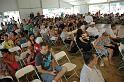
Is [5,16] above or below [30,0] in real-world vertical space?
below

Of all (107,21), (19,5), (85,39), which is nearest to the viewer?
(85,39)

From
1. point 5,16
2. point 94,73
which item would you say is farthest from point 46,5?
point 94,73

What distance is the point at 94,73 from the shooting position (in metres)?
2.83

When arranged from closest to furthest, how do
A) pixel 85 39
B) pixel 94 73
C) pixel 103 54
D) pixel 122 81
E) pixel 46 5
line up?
pixel 94 73, pixel 122 81, pixel 103 54, pixel 85 39, pixel 46 5

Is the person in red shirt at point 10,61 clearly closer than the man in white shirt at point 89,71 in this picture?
No

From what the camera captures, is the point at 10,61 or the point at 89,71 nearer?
the point at 89,71

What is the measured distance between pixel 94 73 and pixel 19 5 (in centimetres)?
1604

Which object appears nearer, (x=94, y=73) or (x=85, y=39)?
(x=94, y=73)

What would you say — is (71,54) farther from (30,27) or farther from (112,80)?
(30,27)

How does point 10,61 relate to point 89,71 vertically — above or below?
below

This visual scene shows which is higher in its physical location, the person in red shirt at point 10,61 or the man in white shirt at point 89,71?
the man in white shirt at point 89,71

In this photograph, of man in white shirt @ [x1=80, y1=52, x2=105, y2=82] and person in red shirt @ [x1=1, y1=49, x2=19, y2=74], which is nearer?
man in white shirt @ [x1=80, y1=52, x2=105, y2=82]

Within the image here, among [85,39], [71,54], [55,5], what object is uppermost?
[55,5]

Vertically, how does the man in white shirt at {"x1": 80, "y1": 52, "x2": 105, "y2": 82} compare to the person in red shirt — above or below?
above
